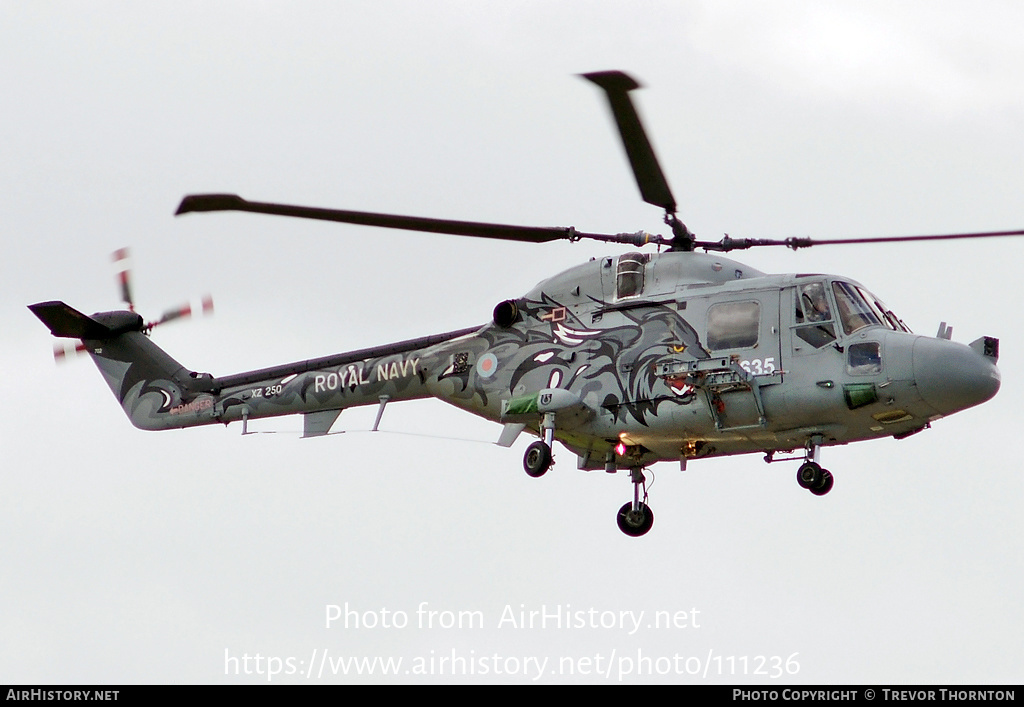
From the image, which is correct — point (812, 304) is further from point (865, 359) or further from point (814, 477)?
point (814, 477)

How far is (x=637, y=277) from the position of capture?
78.1 feet

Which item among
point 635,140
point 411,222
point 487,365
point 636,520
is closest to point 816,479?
point 636,520

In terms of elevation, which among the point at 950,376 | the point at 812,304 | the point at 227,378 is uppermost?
the point at 812,304

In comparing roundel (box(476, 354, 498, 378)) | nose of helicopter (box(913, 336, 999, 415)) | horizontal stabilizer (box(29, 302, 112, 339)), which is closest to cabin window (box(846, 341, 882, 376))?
nose of helicopter (box(913, 336, 999, 415))

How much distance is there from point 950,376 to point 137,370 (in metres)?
14.6

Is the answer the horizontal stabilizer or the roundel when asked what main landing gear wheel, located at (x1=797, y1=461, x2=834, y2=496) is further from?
the horizontal stabilizer

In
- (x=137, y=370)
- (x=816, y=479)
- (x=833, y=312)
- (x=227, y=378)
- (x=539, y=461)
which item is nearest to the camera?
(x=816, y=479)

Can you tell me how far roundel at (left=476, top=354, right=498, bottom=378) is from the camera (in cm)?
2456

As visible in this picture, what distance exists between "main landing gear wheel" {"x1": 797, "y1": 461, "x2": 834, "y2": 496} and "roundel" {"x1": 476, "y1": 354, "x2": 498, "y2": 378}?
5057 mm

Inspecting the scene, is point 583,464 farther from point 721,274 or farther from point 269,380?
point 269,380

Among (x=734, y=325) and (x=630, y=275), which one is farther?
(x=630, y=275)

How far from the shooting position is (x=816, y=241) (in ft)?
73.7

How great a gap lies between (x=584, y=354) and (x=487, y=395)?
176cm
